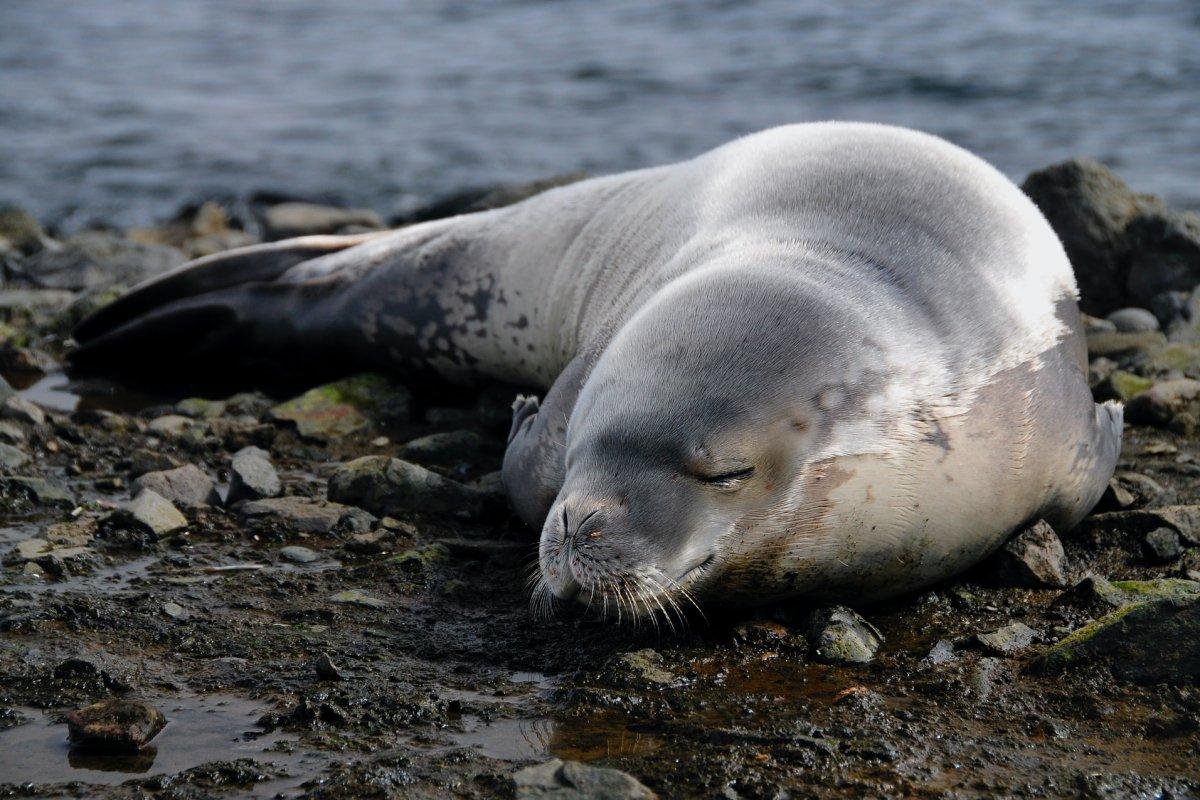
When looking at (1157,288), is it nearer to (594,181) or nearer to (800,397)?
(594,181)

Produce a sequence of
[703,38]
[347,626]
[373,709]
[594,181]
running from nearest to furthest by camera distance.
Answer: [373,709] → [347,626] → [594,181] → [703,38]

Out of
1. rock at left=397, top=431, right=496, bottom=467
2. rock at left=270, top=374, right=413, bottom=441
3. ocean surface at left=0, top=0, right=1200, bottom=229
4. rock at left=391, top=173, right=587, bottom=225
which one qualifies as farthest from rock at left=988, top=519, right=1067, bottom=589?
ocean surface at left=0, top=0, right=1200, bottom=229

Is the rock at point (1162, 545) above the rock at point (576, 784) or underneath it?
underneath

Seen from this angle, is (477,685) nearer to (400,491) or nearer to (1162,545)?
(400,491)

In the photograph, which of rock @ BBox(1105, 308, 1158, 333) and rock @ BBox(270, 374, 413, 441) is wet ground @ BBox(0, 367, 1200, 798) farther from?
rock @ BBox(1105, 308, 1158, 333)

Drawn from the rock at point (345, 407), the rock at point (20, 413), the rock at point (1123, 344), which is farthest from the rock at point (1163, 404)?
the rock at point (20, 413)

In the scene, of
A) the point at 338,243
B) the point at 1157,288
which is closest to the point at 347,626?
the point at 338,243

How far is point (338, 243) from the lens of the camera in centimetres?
682

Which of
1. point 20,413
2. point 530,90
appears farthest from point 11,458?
point 530,90

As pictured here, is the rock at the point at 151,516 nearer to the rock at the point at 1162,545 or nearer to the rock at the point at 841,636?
the rock at the point at 841,636

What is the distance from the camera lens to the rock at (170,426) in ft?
17.7

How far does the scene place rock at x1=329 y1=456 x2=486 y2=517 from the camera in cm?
464

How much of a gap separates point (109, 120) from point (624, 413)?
1229 cm

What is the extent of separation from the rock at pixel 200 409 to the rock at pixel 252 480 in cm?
102
